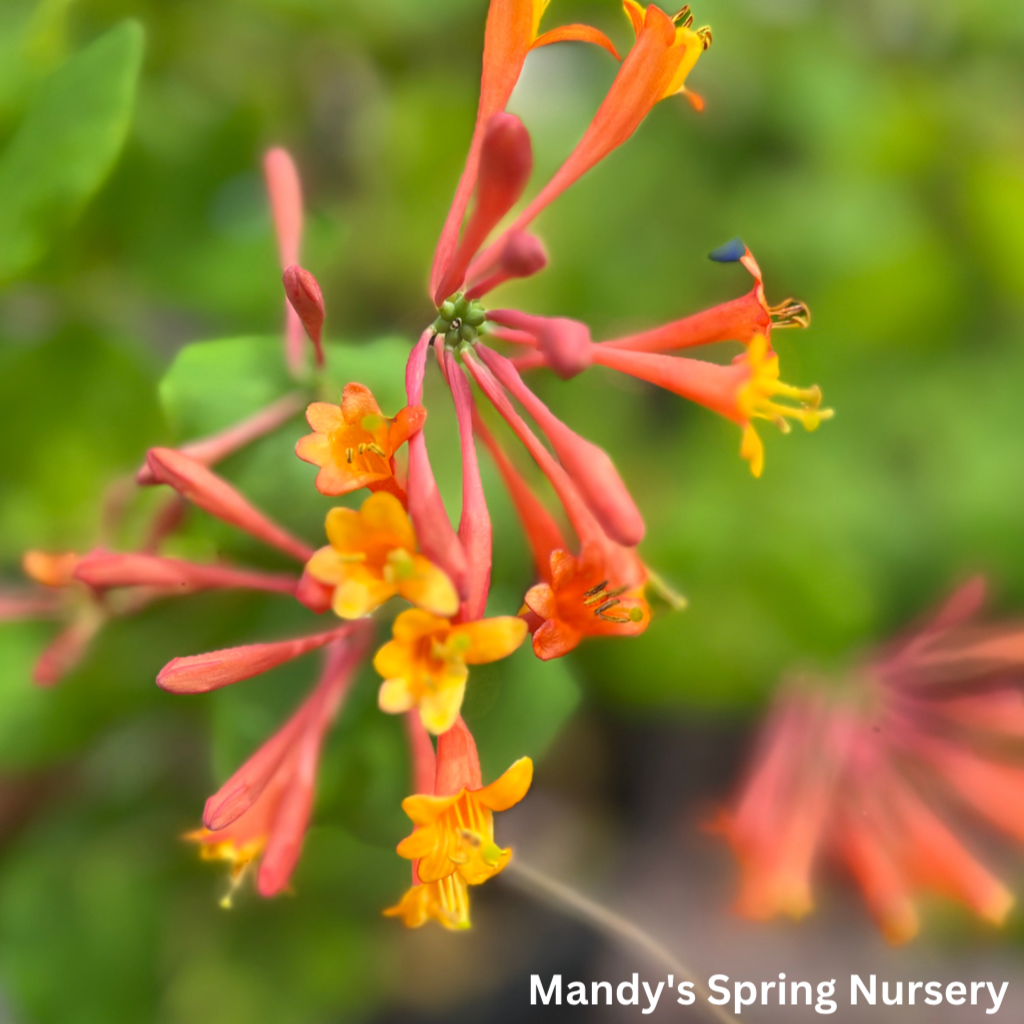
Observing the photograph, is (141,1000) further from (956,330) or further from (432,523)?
(956,330)

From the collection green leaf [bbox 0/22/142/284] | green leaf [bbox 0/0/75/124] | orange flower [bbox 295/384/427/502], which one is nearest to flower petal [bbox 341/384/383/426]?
orange flower [bbox 295/384/427/502]

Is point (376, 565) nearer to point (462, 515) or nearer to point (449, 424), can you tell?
point (462, 515)

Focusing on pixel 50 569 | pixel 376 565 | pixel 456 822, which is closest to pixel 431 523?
pixel 376 565

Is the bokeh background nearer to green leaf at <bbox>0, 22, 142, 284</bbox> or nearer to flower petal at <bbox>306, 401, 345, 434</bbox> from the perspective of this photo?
green leaf at <bbox>0, 22, 142, 284</bbox>

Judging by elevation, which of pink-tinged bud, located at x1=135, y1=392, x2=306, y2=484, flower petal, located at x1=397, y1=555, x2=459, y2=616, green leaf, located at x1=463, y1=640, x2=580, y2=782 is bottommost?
flower petal, located at x1=397, y1=555, x2=459, y2=616

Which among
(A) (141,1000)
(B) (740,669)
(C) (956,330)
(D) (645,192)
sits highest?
(D) (645,192)

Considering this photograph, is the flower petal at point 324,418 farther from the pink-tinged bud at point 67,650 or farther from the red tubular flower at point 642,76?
the pink-tinged bud at point 67,650

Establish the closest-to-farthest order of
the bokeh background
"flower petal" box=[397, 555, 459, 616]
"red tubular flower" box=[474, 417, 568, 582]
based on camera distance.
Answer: "flower petal" box=[397, 555, 459, 616] → "red tubular flower" box=[474, 417, 568, 582] → the bokeh background

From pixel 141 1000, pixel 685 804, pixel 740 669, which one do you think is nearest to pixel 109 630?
pixel 141 1000
